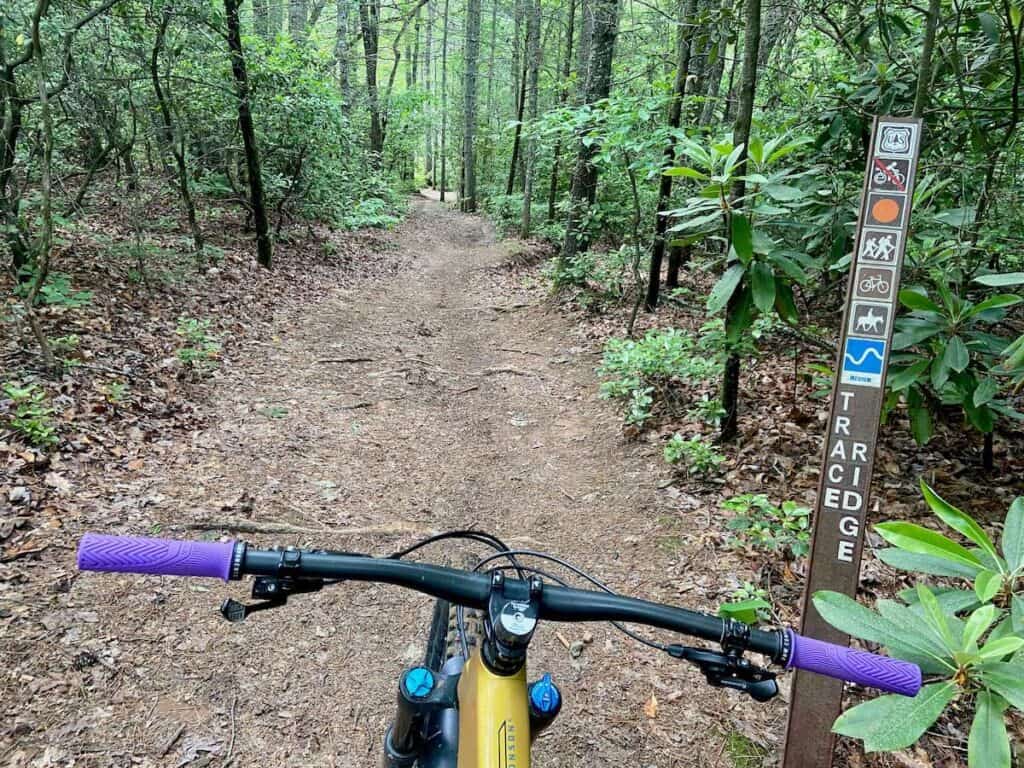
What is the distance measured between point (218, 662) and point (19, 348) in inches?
150

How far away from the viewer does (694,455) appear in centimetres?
454

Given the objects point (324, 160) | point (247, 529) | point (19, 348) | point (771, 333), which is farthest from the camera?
point (324, 160)

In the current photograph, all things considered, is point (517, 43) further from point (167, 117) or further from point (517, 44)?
point (167, 117)

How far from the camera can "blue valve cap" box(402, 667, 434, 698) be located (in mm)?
1623

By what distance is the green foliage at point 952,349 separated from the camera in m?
3.01

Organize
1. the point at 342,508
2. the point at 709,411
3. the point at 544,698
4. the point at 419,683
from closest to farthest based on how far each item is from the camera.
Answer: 1. the point at 544,698
2. the point at 419,683
3. the point at 342,508
4. the point at 709,411

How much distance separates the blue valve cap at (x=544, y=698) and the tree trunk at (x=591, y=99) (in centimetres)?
732

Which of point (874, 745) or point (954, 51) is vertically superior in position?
point (954, 51)

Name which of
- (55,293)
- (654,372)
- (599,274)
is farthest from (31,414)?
(599,274)

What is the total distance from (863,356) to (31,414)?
5.17 meters

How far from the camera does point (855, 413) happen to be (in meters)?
2.12

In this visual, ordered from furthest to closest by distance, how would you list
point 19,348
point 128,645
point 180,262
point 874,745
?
point 180,262 → point 19,348 → point 128,645 → point 874,745

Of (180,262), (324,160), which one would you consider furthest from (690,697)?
(324,160)

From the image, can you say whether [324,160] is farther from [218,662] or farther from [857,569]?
Answer: [857,569]
